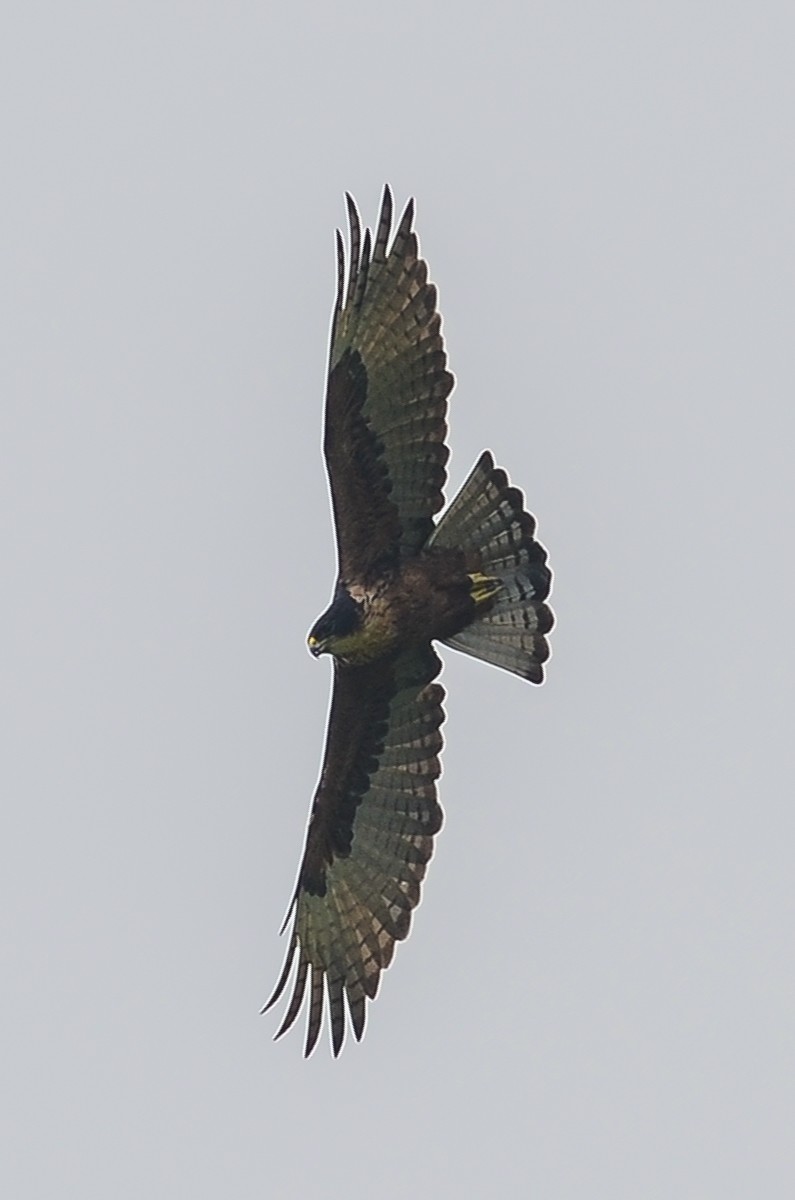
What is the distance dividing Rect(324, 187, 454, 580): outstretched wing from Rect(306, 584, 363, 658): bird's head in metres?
0.17

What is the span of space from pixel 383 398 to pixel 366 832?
263cm

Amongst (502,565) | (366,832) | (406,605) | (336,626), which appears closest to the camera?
(336,626)

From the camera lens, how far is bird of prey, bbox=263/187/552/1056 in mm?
14820

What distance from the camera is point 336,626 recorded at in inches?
577

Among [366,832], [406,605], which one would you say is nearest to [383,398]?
[406,605]

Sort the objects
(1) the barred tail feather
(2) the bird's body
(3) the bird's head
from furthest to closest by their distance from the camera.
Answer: (1) the barred tail feather
(2) the bird's body
(3) the bird's head

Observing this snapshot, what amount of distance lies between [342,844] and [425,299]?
326 cm

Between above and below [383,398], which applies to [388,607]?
below

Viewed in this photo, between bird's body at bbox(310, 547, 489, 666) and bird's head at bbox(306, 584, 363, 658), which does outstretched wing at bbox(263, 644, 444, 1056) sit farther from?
bird's head at bbox(306, 584, 363, 658)

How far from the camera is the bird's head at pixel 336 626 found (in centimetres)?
1463

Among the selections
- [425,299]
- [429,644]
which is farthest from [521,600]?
[425,299]

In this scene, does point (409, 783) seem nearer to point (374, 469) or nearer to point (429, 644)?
point (429, 644)

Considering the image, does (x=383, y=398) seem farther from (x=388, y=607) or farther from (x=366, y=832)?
(x=366, y=832)

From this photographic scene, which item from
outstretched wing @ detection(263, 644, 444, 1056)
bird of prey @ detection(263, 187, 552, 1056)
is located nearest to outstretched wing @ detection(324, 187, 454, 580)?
bird of prey @ detection(263, 187, 552, 1056)
